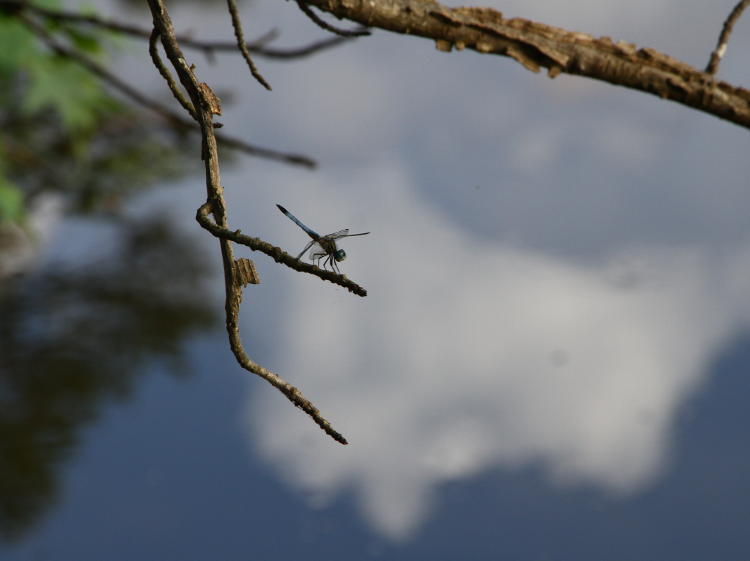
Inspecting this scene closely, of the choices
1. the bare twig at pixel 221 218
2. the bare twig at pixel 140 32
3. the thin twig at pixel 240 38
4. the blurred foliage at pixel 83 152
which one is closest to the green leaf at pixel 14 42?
the bare twig at pixel 140 32

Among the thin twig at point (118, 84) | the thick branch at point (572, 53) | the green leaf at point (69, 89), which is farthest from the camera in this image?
the green leaf at point (69, 89)

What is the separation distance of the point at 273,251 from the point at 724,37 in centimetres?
60

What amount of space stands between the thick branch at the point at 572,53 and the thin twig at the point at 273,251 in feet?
1.21

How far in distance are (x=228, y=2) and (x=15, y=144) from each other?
3.76 m

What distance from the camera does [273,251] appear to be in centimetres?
51

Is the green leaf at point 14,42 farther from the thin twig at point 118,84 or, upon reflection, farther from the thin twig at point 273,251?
the thin twig at point 273,251

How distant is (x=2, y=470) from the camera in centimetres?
328

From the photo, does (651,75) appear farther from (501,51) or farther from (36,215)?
(36,215)

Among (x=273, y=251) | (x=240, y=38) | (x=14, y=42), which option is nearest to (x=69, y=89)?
(x=14, y=42)

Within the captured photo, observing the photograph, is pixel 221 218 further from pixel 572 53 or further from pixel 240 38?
pixel 572 53

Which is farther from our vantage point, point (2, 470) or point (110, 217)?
point (110, 217)

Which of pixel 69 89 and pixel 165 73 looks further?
pixel 69 89

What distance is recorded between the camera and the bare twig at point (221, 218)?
55cm

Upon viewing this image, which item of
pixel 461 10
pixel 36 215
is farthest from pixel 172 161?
pixel 461 10
